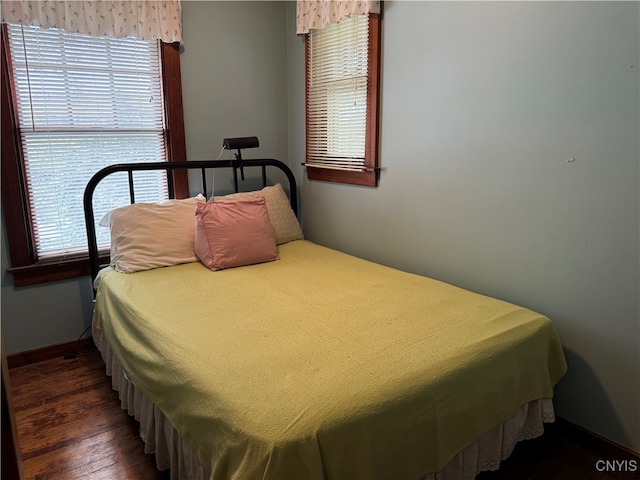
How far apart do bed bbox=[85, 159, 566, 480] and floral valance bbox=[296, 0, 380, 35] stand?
1.43m

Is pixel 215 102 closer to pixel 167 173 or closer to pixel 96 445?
pixel 167 173

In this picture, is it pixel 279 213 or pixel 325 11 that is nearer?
pixel 325 11

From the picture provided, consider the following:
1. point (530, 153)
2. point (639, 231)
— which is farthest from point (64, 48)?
point (639, 231)

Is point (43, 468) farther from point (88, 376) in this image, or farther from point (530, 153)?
point (530, 153)

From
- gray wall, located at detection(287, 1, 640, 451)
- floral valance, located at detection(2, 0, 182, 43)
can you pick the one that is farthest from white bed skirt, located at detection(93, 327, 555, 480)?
floral valance, located at detection(2, 0, 182, 43)

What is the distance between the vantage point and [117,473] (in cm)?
176

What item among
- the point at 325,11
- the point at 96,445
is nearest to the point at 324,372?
the point at 96,445

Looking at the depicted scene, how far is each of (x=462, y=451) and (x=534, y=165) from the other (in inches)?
46.5

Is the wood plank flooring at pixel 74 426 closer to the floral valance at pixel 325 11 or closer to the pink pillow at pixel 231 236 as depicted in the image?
the pink pillow at pixel 231 236

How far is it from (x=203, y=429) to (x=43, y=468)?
101 centimetres

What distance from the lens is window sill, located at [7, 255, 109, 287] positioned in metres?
2.48

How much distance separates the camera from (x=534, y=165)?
1886 millimetres

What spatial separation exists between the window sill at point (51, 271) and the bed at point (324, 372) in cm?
47

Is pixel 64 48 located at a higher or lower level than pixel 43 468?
higher
